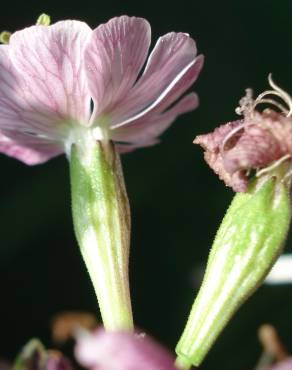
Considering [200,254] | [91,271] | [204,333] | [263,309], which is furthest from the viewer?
[200,254]

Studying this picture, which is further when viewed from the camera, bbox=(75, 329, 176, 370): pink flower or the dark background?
the dark background

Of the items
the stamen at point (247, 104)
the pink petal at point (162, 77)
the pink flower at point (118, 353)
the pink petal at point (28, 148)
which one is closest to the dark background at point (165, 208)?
the pink petal at point (28, 148)

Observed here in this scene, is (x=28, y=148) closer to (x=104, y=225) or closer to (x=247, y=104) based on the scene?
(x=104, y=225)

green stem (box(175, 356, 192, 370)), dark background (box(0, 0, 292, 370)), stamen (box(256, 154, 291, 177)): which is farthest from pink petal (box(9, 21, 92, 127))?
dark background (box(0, 0, 292, 370))

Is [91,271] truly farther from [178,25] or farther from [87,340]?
[178,25]

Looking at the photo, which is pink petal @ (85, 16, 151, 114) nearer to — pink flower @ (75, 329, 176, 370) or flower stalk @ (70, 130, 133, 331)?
flower stalk @ (70, 130, 133, 331)

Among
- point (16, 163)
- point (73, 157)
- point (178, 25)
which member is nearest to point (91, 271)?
point (73, 157)
